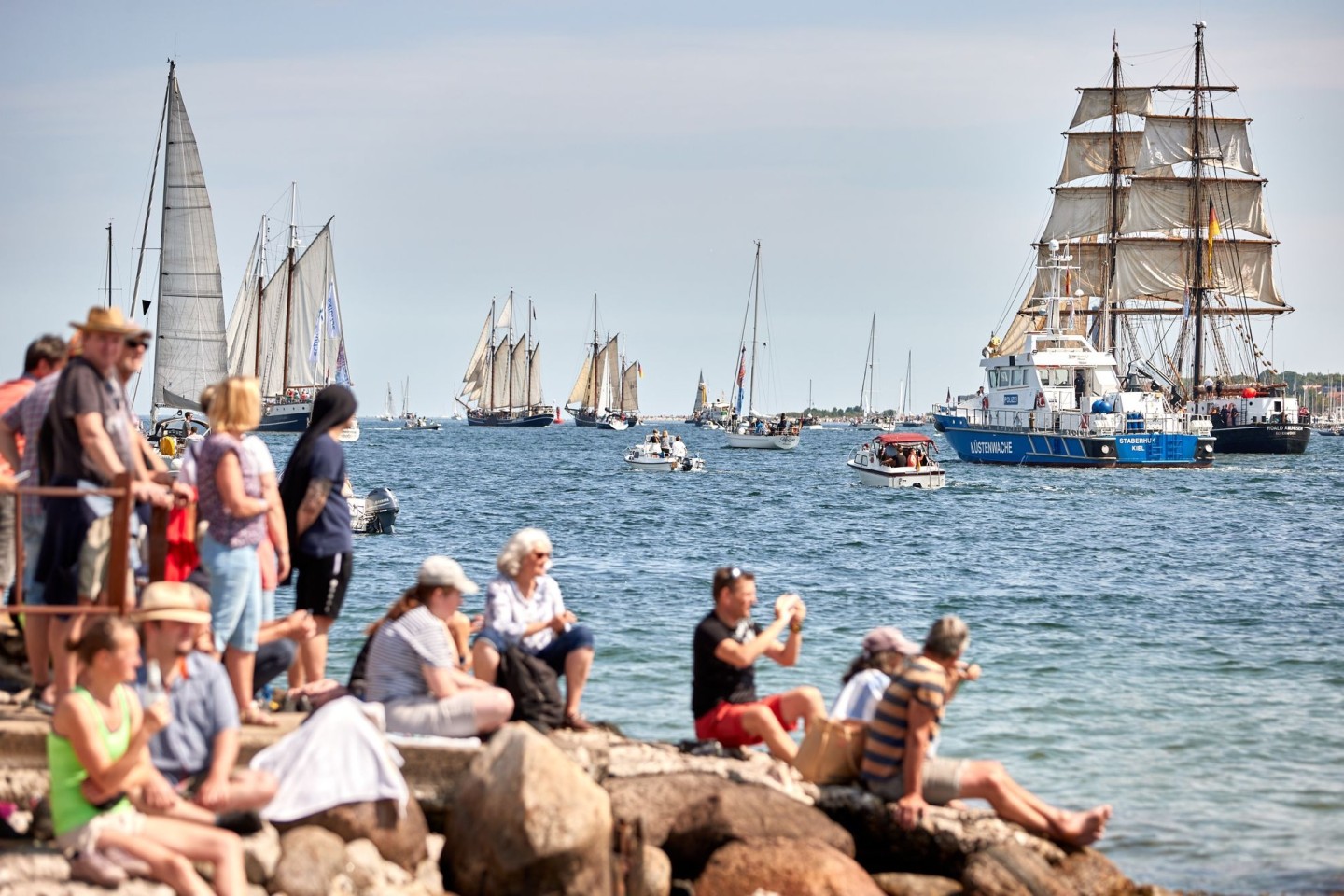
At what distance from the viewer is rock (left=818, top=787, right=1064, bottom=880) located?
7.21 metres

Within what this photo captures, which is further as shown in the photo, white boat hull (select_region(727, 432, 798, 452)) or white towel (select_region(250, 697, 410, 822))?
white boat hull (select_region(727, 432, 798, 452))

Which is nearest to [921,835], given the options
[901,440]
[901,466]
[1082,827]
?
[1082,827]

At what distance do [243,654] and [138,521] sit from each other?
859mm

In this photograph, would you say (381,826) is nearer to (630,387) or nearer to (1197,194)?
(1197,194)

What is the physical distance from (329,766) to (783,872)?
2.07 metres

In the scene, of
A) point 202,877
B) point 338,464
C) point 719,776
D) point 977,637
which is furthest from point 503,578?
point 977,637

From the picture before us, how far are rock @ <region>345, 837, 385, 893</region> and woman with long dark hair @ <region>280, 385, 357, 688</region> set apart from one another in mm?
1849

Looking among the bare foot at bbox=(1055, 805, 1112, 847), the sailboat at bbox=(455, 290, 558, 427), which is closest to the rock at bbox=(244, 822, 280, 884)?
the bare foot at bbox=(1055, 805, 1112, 847)

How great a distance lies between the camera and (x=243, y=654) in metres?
7.05

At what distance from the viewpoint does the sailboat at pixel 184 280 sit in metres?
41.5

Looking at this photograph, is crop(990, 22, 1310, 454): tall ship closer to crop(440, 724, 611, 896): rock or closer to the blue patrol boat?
the blue patrol boat

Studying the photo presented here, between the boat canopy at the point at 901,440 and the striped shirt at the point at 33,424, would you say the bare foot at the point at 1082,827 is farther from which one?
the boat canopy at the point at 901,440

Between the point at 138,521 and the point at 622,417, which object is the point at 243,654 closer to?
the point at 138,521

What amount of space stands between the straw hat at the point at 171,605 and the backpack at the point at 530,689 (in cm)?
218
